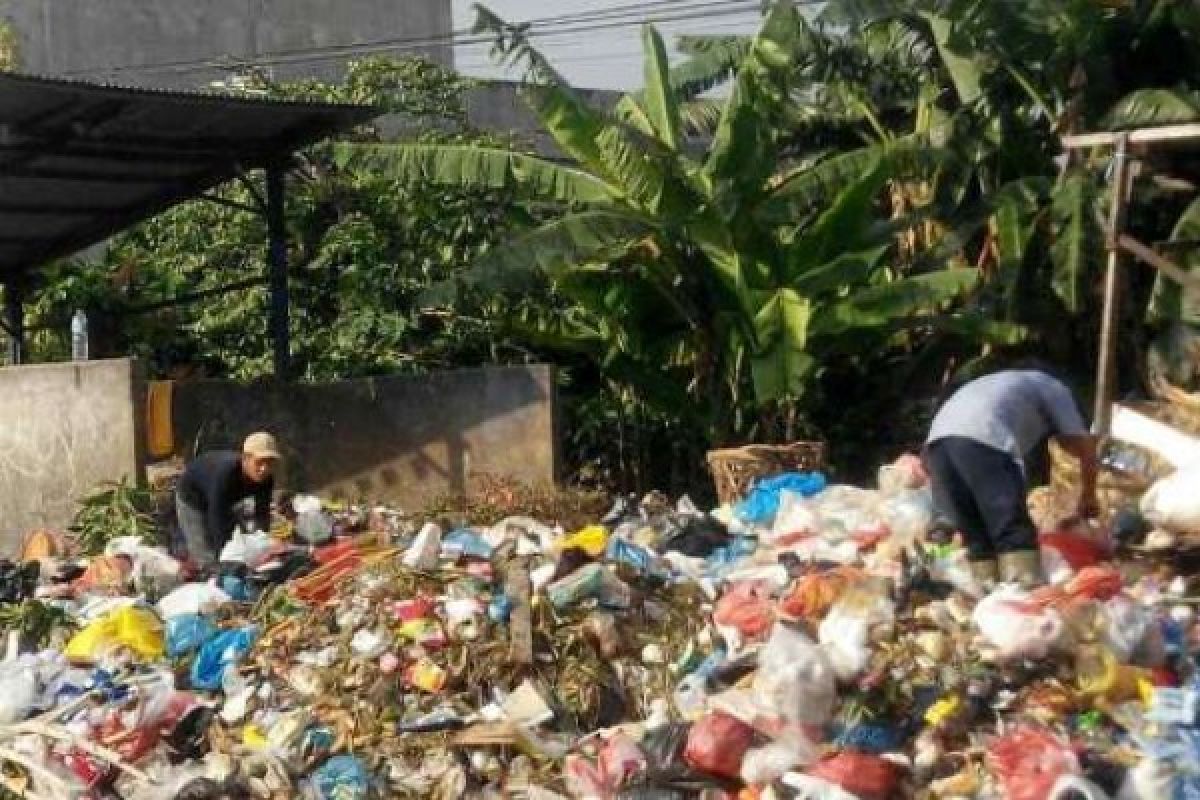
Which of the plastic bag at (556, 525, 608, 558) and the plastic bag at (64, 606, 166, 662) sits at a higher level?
the plastic bag at (556, 525, 608, 558)

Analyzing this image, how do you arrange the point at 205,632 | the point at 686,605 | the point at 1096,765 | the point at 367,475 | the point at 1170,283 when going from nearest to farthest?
1. the point at 1096,765
2. the point at 686,605
3. the point at 205,632
4. the point at 1170,283
5. the point at 367,475

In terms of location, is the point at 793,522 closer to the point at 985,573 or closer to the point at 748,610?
the point at 748,610

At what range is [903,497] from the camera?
25.5ft

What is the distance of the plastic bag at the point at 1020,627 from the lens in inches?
233

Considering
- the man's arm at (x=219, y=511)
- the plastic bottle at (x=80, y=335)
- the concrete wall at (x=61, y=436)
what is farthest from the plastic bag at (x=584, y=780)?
the plastic bottle at (x=80, y=335)

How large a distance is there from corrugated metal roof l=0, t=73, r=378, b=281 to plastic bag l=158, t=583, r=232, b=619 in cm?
325

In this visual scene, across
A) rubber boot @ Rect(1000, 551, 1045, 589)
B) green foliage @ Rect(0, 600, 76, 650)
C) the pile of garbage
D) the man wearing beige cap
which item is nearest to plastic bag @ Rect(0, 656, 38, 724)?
the pile of garbage

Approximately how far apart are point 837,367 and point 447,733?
6.33 m

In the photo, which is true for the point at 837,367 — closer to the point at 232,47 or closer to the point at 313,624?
the point at 313,624

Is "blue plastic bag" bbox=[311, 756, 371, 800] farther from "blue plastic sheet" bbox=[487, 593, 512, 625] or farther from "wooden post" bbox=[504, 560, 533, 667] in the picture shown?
"blue plastic sheet" bbox=[487, 593, 512, 625]

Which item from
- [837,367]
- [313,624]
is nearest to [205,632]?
[313,624]

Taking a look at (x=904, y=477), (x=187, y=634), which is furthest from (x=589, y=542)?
(x=187, y=634)

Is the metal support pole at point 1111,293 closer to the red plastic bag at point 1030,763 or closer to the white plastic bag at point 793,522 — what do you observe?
the white plastic bag at point 793,522

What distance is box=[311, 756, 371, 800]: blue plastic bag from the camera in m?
6.35
